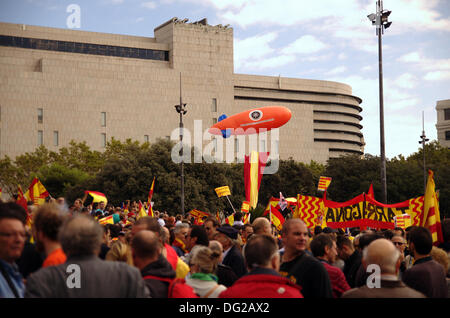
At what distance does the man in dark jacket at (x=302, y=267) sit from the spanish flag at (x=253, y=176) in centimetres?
2041

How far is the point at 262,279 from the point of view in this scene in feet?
17.7

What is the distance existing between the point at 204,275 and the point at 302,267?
95 cm

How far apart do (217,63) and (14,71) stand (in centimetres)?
3459

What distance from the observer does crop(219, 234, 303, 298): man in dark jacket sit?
5332 mm

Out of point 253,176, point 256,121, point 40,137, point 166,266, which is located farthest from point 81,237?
point 40,137

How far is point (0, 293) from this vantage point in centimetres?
471

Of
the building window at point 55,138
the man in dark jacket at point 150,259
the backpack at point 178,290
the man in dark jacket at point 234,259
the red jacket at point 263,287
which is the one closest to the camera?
the red jacket at point 263,287

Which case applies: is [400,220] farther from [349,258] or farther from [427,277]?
[427,277]

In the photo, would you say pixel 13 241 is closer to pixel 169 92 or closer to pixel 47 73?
pixel 47 73

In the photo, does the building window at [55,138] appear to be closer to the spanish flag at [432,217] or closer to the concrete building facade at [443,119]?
the concrete building facade at [443,119]

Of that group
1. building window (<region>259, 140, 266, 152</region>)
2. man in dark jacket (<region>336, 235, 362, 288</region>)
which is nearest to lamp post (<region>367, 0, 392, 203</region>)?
man in dark jacket (<region>336, 235, 362, 288</region>)

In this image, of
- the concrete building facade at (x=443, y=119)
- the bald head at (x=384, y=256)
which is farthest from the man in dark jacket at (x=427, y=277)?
the concrete building facade at (x=443, y=119)

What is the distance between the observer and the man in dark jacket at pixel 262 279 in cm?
533

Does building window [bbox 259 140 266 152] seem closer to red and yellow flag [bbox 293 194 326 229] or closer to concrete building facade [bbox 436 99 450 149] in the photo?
concrete building facade [bbox 436 99 450 149]
